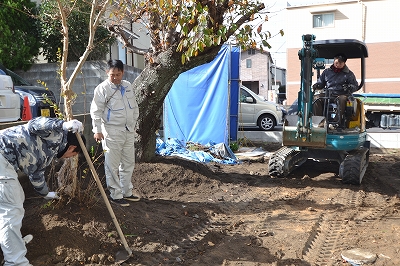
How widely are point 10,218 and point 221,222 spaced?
2.72 metres

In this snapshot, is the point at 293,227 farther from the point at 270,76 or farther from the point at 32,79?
the point at 270,76

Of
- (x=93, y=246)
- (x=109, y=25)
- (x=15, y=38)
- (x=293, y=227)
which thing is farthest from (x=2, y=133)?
(x=15, y=38)

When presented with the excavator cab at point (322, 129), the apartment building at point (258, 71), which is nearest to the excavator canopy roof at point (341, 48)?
the excavator cab at point (322, 129)

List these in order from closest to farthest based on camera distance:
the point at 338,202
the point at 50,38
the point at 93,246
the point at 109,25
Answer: the point at 93,246, the point at 338,202, the point at 109,25, the point at 50,38

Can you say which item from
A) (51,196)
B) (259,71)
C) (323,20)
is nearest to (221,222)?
(51,196)

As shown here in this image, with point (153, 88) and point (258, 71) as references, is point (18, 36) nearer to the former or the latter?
point (153, 88)

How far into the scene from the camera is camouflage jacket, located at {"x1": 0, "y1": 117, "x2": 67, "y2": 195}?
3.21 meters

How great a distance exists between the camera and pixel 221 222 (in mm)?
5098

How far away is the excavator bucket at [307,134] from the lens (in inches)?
266

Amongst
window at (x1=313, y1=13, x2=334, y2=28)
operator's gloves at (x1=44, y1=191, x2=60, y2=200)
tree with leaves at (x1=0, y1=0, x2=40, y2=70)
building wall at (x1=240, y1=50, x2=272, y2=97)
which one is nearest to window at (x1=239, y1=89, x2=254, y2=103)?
tree with leaves at (x1=0, y1=0, x2=40, y2=70)

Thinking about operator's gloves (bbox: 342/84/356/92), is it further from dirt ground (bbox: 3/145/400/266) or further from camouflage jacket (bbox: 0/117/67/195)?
camouflage jacket (bbox: 0/117/67/195)

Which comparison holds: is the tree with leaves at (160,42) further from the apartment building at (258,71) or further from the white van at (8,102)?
the apartment building at (258,71)

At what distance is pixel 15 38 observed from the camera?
11523 millimetres

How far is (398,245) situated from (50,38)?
11.3m
